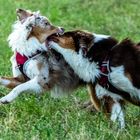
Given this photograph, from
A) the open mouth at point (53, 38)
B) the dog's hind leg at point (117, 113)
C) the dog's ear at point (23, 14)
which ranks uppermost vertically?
the dog's ear at point (23, 14)

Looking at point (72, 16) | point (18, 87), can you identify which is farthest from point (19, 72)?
point (72, 16)

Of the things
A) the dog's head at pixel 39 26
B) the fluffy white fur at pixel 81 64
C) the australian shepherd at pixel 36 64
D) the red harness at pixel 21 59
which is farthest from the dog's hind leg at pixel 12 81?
the fluffy white fur at pixel 81 64

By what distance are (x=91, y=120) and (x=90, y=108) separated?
507mm

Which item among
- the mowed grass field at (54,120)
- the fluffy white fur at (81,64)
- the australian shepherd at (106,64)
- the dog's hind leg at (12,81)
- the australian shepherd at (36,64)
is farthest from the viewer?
the dog's hind leg at (12,81)

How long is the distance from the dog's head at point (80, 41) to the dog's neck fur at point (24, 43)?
22 centimetres

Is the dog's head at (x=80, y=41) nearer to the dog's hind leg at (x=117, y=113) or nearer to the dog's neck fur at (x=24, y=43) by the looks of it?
the dog's neck fur at (x=24, y=43)

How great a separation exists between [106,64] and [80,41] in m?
0.33

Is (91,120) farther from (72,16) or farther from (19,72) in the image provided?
(72,16)

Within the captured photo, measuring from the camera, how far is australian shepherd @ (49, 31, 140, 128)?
637 centimetres

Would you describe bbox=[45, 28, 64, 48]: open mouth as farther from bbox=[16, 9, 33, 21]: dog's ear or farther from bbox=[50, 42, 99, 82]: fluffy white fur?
bbox=[16, 9, 33, 21]: dog's ear

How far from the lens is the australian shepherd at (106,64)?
637 centimetres

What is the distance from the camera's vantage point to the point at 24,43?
6.71 m

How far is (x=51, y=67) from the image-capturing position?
6.62 metres

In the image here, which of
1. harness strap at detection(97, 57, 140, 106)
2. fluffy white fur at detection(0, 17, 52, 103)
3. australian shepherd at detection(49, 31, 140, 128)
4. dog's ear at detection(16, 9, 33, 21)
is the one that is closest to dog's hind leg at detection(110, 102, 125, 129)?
australian shepherd at detection(49, 31, 140, 128)
